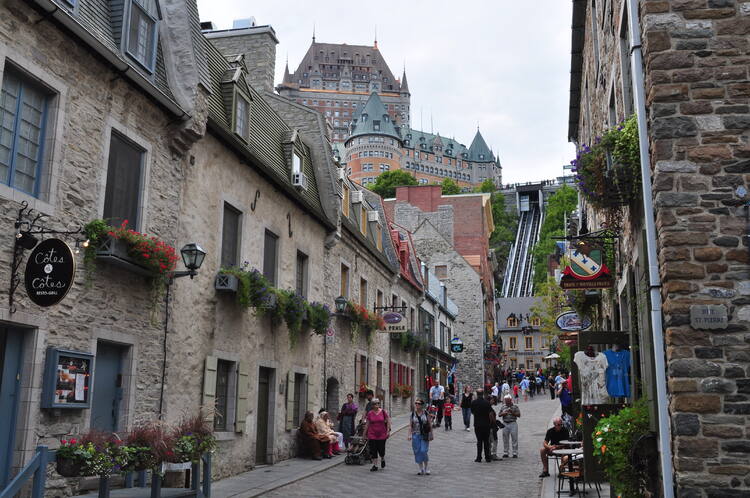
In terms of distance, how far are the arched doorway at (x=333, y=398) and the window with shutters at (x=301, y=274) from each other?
3.20 meters

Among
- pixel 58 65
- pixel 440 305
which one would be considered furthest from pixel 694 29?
pixel 440 305

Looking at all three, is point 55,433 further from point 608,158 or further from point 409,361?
point 409,361

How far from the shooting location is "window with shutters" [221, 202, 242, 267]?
1453 cm

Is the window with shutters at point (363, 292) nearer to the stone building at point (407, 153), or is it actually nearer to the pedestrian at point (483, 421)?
the pedestrian at point (483, 421)

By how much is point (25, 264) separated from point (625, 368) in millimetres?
7989

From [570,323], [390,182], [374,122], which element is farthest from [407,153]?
[570,323]

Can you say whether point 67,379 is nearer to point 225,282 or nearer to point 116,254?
point 116,254

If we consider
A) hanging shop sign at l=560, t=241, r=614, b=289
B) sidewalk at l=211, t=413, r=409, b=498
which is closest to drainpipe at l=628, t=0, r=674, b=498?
hanging shop sign at l=560, t=241, r=614, b=289

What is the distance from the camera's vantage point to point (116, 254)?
393 inches

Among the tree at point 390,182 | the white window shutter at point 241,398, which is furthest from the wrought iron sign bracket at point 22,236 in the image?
the tree at point 390,182

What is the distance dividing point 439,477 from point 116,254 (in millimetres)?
8118

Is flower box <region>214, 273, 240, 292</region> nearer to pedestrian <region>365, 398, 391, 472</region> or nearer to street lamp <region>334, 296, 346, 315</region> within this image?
pedestrian <region>365, 398, 391, 472</region>

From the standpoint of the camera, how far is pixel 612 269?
12539 millimetres

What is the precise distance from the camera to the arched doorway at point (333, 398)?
2050 cm
